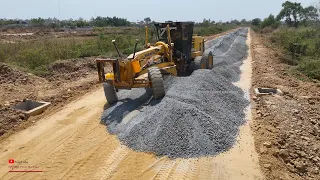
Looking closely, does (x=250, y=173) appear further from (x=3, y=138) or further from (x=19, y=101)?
(x=19, y=101)

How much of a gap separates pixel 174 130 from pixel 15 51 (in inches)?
575

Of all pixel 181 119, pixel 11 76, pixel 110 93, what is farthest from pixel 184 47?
pixel 11 76

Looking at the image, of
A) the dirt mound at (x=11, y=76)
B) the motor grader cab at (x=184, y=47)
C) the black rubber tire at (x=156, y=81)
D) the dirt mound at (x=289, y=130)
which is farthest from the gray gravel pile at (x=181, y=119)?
the dirt mound at (x=11, y=76)

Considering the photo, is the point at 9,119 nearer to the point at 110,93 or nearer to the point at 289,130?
the point at 110,93

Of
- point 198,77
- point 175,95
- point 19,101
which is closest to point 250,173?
point 175,95

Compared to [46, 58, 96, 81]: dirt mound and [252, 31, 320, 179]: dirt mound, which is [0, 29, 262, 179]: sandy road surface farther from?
[46, 58, 96, 81]: dirt mound

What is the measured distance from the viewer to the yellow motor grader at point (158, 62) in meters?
8.57

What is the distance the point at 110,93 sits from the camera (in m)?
9.34

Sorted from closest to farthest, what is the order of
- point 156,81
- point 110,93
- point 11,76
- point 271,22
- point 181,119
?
1. point 181,119
2. point 156,81
3. point 110,93
4. point 11,76
5. point 271,22

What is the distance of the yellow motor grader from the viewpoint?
8570 mm

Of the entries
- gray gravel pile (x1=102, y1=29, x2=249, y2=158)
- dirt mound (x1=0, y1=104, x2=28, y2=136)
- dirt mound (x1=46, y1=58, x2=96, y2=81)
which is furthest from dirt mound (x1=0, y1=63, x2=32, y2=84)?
gray gravel pile (x1=102, y1=29, x2=249, y2=158)

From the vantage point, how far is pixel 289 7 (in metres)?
72.1

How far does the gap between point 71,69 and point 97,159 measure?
959 centimetres

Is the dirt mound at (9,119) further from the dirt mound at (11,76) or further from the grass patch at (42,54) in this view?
the grass patch at (42,54)
